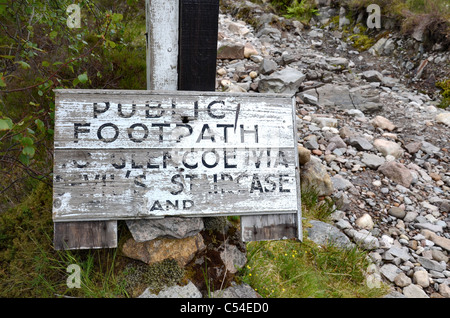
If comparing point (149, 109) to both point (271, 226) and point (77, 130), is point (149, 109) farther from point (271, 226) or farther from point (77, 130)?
point (271, 226)

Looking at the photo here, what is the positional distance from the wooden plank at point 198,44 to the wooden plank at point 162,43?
0.08 metres

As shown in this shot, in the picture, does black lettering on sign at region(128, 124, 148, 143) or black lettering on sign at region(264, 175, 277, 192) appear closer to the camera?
black lettering on sign at region(128, 124, 148, 143)

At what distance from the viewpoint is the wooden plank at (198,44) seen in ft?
8.38

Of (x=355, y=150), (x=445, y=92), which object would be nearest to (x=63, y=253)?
(x=355, y=150)

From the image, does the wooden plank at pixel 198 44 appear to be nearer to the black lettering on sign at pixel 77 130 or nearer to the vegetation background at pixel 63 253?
the vegetation background at pixel 63 253

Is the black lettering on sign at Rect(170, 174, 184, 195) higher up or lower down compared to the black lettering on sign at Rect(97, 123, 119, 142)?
lower down

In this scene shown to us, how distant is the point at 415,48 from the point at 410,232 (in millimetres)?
5292

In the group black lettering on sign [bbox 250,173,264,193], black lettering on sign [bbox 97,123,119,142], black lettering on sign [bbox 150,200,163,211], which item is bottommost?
black lettering on sign [bbox 150,200,163,211]

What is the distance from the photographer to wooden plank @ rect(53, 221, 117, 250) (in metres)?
2.30

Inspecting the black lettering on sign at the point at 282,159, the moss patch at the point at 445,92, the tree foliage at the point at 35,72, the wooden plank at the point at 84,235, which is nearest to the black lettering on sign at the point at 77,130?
the tree foliage at the point at 35,72

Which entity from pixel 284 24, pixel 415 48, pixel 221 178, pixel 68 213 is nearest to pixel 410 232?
pixel 221 178

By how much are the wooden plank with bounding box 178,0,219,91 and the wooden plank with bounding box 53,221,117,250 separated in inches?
47.5

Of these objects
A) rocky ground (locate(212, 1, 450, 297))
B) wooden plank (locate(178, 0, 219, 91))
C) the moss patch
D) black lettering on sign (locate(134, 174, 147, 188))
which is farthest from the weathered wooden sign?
the moss patch

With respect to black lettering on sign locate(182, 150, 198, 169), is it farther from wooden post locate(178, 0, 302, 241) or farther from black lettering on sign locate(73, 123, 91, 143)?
black lettering on sign locate(73, 123, 91, 143)
